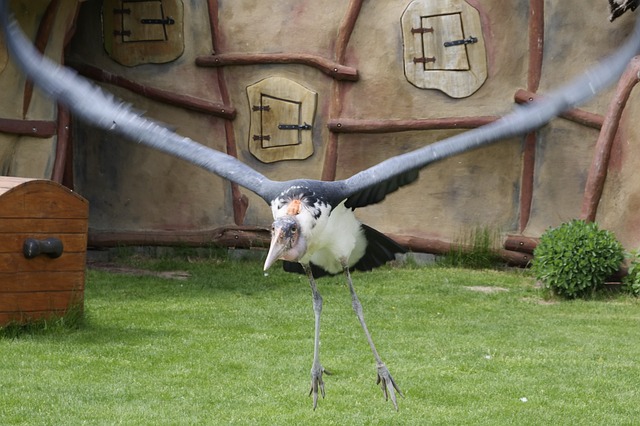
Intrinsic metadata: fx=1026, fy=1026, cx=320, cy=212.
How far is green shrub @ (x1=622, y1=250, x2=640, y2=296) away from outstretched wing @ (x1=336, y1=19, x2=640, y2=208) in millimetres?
5147

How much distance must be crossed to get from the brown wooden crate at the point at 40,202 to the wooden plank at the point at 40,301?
574mm

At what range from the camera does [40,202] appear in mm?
7398

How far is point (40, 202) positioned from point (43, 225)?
0.55 feet

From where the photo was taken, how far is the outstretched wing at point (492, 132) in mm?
4703

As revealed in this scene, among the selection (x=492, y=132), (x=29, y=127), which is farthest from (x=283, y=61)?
(x=492, y=132)

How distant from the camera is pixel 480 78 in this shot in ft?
37.5

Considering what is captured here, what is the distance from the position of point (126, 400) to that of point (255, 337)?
1.90 m

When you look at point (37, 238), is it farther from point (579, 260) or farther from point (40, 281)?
point (579, 260)

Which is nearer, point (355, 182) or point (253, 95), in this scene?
point (355, 182)

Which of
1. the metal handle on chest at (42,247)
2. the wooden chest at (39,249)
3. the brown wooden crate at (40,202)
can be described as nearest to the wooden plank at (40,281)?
the wooden chest at (39,249)

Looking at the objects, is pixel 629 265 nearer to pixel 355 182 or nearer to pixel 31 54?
pixel 355 182

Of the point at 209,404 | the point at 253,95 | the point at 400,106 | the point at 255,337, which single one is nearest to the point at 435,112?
the point at 400,106

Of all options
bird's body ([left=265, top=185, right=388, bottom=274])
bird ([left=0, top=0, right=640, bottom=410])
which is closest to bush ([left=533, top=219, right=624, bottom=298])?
bird's body ([left=265, top=185, right=388, bottom=274])

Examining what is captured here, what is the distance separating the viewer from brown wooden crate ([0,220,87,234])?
7.24 meters
